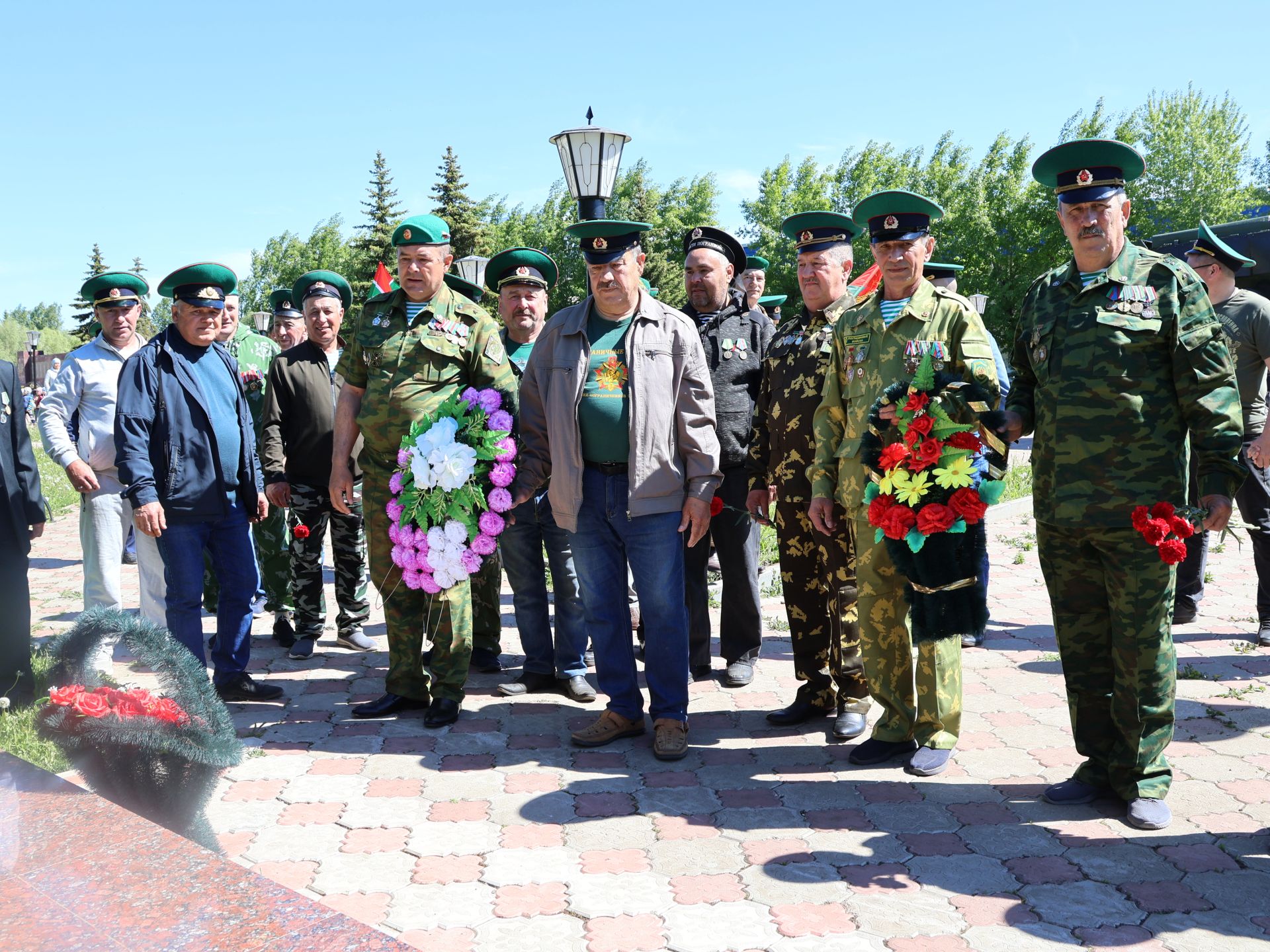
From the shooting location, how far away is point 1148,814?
3861 mm

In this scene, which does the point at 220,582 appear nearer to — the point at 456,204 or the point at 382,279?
the point at 382,279

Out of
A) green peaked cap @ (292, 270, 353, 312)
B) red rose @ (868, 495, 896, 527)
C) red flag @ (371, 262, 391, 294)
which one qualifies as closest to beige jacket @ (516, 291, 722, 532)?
red rose @ (868, 495, 896, 527)

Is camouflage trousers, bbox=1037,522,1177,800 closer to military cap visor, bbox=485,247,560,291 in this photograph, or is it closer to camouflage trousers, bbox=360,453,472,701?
camouflage trousers, bbox=360,453,472,701

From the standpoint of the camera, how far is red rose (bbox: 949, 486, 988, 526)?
164 inches

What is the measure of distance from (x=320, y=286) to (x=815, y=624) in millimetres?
4067

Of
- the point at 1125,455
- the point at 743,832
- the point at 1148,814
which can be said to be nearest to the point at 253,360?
the point at 743,832

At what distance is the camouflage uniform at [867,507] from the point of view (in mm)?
4441

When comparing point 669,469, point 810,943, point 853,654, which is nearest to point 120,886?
point 810,943

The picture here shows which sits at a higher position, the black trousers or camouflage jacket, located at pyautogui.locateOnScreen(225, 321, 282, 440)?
camouflage jacket, located at pyautogui.locateOnScreen(225, 321, 282, 440)

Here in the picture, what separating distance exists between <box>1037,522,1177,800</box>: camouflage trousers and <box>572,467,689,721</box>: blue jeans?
5.38 feet

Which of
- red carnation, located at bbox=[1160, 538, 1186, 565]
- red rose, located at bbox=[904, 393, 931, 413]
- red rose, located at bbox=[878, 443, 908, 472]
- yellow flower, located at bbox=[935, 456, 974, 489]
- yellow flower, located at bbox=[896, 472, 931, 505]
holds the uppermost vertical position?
red rose, located at bbox=[904, 393, 931, 413]

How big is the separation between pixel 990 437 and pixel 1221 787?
173 cm

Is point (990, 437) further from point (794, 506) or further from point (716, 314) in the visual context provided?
point (716, 314)

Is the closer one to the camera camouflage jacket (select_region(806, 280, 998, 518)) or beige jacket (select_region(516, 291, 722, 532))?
camouflage jacket (select_region(806, 280, 998, 518))
